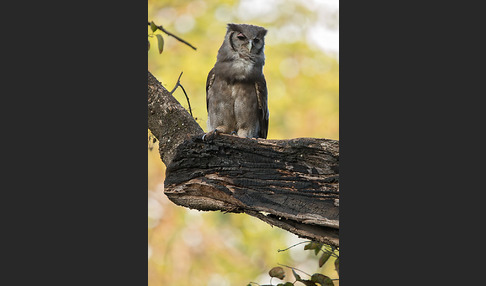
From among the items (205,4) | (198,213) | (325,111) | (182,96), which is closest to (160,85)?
(182,96)

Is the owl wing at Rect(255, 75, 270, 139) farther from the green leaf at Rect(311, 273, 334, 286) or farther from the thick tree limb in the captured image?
the green leaf at Rect(311, 273, 334, 286)

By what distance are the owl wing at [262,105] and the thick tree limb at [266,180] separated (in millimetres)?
1350

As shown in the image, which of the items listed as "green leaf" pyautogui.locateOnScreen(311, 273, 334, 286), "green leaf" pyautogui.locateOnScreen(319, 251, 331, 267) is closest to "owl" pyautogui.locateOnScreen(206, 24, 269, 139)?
"green leaf" pyautogui.locateOnScreen(319, 251, 331, 267)

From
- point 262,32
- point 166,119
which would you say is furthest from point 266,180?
point 262,32

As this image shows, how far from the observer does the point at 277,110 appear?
448cm

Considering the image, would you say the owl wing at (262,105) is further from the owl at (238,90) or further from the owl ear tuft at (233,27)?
the owl ear tuft at (233,27)

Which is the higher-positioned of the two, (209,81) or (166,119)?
(209,81)

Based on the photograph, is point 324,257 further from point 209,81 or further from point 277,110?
point 209,81

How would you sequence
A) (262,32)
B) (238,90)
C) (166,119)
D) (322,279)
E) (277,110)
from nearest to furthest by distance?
(322,279) → (166,119) → (262,32) → (277,110) → (238,90)

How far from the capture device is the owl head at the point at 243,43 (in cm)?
436

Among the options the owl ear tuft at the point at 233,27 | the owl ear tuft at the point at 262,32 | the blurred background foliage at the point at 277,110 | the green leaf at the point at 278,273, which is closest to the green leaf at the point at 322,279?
the green leaf at the point at 278,273

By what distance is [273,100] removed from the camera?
4566 millimetres

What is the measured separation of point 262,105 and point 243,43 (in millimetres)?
627

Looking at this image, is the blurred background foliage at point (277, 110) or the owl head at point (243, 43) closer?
the blurred background foliage at point (277, 110)
